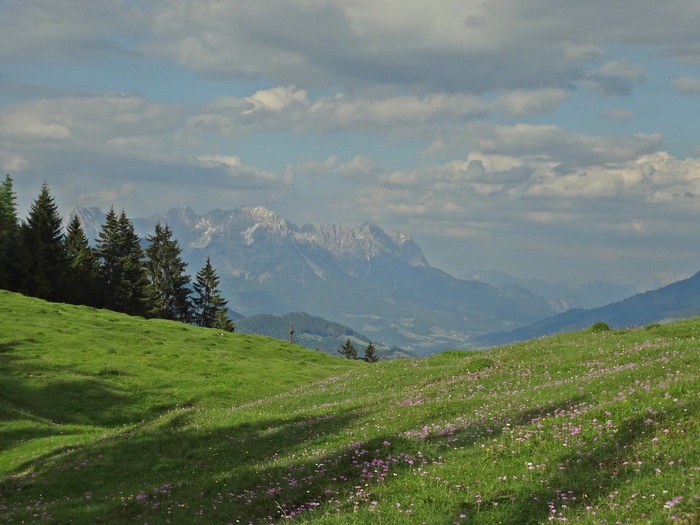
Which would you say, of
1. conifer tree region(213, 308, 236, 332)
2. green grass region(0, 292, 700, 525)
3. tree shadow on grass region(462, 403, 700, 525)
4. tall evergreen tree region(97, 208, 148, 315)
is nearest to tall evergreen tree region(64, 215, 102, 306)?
tall evergreen tree region(97, 208, 148, 315)

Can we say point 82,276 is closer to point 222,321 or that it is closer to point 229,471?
point 222,321

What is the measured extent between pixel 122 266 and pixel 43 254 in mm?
24241

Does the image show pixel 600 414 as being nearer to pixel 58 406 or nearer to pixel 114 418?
pixel 114 418

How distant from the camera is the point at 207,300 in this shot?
14950 centimetres

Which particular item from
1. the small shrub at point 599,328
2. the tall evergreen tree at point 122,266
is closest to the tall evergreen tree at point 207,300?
the tall evergreen tree at point 122,266

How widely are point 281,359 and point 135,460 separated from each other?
4746cm

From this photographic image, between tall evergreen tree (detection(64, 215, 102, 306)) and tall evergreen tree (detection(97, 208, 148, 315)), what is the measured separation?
5.29 m

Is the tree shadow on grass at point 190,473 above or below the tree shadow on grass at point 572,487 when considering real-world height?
below

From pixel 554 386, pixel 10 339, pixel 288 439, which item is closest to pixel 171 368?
pixel 10 339

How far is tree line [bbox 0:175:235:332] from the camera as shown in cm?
9625

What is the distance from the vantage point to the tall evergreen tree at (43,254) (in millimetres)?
95188

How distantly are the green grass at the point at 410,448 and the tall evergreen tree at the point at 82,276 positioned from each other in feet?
207

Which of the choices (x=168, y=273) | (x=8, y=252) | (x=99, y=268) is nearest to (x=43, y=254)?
(x=8, y=252)

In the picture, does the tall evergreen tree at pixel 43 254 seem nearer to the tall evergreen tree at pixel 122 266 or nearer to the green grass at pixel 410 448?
the tall evergreen tree at pixel 122 266
